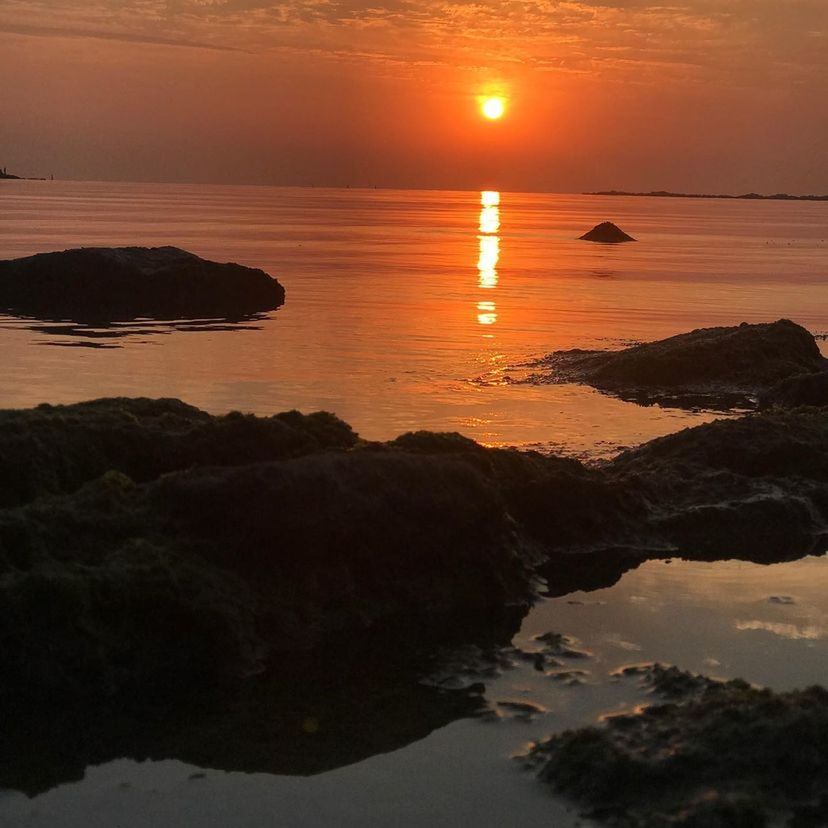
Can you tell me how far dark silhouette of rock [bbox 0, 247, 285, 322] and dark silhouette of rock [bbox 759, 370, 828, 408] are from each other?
47.9ft

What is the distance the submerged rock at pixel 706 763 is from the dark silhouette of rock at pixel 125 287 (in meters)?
22.6

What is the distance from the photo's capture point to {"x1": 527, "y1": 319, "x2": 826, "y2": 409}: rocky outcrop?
16.4 metres

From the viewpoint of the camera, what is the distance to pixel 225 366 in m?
18.3

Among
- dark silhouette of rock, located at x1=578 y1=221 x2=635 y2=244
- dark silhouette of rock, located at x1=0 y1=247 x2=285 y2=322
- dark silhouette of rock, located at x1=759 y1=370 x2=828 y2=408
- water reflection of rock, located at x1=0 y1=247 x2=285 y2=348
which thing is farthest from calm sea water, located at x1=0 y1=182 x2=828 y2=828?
dark silhouette of rock, located at x1=578 y1=221 x2=635 y2=244

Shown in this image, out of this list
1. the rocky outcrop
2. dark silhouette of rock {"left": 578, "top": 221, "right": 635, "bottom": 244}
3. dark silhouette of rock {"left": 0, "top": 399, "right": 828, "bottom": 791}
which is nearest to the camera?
dark silhouette of rock {"left": 0, "top": 399, "right": 828, "bottom": 791}

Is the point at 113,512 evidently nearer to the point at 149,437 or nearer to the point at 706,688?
the point at 149,437

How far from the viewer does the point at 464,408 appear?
48.7ft

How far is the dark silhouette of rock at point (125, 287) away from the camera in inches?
1089

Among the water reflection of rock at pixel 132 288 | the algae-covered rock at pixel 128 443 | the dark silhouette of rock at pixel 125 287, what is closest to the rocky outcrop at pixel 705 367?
the algae-covered rock at pixel 128 443

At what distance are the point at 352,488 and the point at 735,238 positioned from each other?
83383mm

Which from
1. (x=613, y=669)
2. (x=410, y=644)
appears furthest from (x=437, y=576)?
(x=613, y=669)

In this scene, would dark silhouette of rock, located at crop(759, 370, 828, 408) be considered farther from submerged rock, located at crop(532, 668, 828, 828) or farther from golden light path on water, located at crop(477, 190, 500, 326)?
submerged rock, located at crop(532, 668, 828, 828)

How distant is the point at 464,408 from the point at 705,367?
14.4 feet

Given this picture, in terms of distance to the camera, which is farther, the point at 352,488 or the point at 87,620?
the point at 352,488
